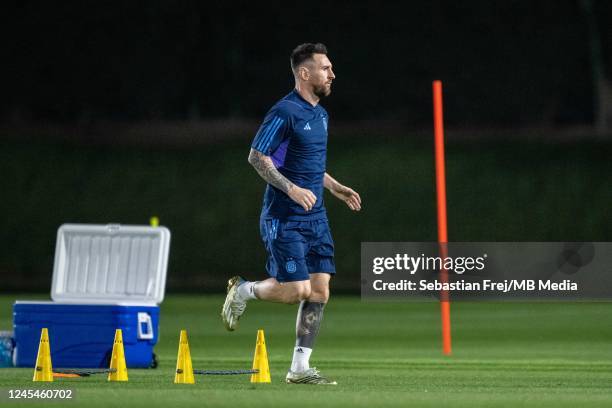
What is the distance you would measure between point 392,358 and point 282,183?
4.30 m

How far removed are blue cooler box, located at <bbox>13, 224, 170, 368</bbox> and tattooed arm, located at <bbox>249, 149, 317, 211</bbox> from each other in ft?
8.05

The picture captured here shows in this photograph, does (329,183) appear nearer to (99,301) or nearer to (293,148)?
(293,148)

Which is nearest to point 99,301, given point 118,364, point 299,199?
point 118,364

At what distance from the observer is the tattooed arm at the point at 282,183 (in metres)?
9.54

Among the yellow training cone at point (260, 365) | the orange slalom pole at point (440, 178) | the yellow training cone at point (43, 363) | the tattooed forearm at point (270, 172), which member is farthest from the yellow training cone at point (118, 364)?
the orange slalom pole at point (440, 178)

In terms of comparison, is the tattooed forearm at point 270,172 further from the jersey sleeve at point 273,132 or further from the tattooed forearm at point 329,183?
the tattooed forearm at point 329,183

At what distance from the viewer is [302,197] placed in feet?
31.3

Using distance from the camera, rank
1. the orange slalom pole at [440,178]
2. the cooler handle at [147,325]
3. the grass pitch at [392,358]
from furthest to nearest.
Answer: the orange slalom pole at [440,178] < the cooler handle at [147,325] < the grass pitch at [392,358]

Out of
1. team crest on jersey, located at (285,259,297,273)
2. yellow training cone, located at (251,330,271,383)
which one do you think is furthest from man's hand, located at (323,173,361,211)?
yellow training cone, located at (251,330,271,383)

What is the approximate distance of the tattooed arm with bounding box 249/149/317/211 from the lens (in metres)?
9.54

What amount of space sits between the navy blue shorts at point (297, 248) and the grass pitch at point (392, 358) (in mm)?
709

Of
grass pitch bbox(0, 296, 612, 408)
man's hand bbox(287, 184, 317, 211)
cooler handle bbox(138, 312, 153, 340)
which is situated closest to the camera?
grass pitch bbox(0, 296, 612, 408)

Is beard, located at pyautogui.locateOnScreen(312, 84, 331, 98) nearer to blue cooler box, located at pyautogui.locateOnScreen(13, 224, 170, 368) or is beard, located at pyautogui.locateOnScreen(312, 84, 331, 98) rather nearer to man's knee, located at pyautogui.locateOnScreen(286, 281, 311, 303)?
man's knee, located at pyautogui.locateOnScreen(286, 281, 311, 303)

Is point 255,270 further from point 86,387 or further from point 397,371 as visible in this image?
point 86,387
